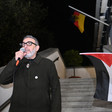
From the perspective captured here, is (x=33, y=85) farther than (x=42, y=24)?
No

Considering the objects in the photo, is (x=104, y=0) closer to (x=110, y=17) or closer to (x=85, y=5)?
(x=110, y=17)

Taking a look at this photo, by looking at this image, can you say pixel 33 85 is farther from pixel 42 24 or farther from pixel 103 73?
pixel 42 24

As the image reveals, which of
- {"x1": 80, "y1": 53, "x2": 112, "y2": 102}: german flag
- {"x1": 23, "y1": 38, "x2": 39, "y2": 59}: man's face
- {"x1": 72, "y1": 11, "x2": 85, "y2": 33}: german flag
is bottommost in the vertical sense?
{"x1": 80, "y1": 53, "x2": 112, "y2": 102}: german flag

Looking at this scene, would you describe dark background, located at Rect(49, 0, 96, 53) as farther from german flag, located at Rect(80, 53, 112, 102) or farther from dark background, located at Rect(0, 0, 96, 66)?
german flag, located at Rect(80, 53, 112, 102)

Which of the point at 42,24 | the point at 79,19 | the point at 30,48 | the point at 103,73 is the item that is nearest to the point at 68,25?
the point at 42,24

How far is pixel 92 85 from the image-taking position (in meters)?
6.61

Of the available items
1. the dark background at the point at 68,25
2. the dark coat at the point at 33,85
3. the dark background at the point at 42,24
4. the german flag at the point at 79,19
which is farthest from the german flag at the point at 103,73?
the dark background at the point at 68,25

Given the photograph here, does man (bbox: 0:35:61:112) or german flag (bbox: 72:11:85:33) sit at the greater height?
german flag (bbox: 72:11:85:33)

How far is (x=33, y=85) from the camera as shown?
8.05ft

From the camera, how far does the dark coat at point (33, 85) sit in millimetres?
2461

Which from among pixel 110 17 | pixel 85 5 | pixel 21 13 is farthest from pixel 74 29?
pixel 110 17

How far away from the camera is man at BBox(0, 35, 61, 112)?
2.46 meters

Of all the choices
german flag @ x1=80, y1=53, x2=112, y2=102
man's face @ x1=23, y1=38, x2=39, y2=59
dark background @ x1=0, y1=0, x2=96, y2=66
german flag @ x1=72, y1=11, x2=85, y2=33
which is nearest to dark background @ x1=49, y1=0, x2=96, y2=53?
dark background @ x1=0, y1=0, x2=96, y2=66

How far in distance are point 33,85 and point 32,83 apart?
0.10 ft
